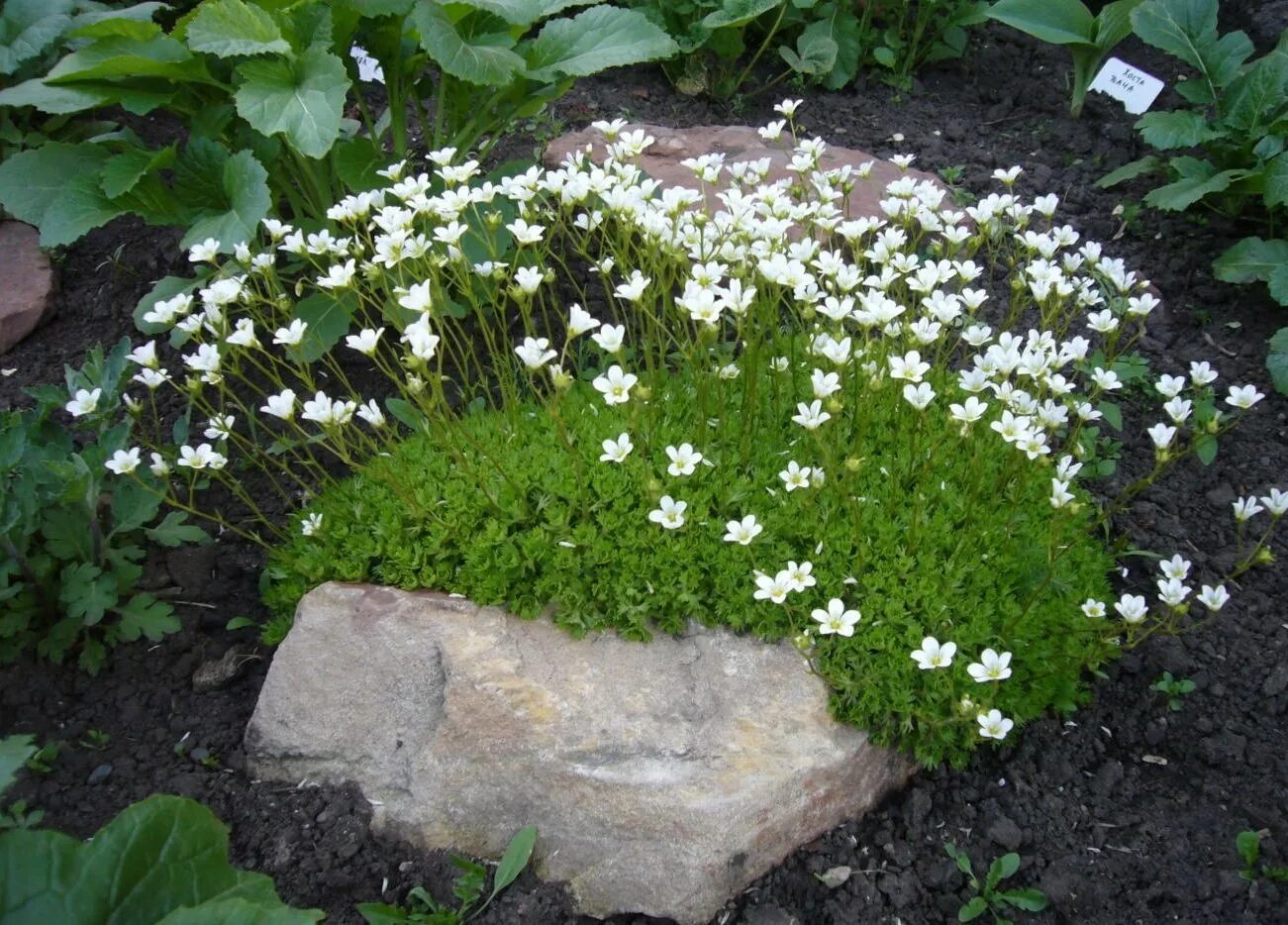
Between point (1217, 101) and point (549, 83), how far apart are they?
263 centimetres

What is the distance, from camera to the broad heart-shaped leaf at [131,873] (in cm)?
171

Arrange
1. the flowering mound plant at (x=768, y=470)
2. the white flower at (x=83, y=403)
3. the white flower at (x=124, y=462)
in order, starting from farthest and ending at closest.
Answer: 1. the white flower at (x=83, y=403)
2. the white flower at (x=124, y=462)
3. the flowering mound plant at (x=768, y=470)

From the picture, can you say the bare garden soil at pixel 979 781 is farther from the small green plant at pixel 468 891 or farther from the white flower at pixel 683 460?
the white flower at pixel 683 460

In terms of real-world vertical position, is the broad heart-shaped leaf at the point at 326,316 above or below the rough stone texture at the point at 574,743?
above

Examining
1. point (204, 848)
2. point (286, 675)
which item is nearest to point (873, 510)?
point (286, 675)

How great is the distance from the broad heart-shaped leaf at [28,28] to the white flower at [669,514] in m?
3.08

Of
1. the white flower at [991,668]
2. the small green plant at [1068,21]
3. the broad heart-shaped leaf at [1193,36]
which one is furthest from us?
the small green plant at [1068,21]

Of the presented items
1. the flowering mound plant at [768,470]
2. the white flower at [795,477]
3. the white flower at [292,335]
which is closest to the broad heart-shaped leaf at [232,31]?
the flowering mound plant at [768,470]

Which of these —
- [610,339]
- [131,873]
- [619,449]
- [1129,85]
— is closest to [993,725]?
[619,449]

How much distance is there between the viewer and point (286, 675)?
2736mm

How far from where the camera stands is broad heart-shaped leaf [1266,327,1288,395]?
11.8ft

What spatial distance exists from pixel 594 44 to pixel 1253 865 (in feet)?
10.4

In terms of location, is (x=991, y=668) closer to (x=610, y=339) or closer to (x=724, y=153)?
(x=610, y=339)

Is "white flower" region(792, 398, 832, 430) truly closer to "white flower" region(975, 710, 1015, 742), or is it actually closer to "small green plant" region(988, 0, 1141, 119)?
"white flower" region(975, 710, 1015, 742)
